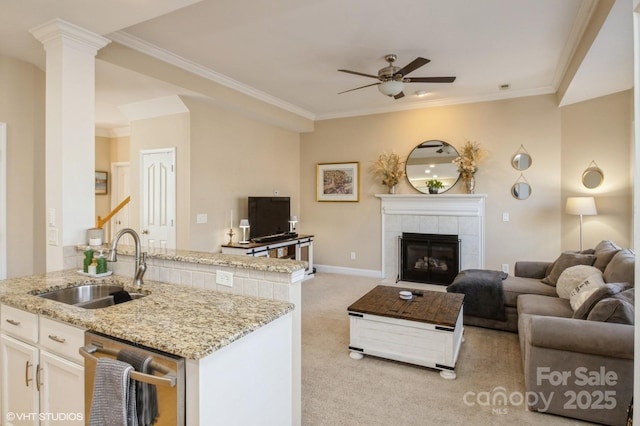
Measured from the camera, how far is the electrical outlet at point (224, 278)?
6.45 feet

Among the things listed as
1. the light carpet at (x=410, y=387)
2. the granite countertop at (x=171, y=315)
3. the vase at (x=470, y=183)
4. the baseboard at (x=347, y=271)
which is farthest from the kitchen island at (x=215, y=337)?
the baseboard at (x=347, y=271)

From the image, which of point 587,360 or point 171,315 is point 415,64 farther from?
point 171,315

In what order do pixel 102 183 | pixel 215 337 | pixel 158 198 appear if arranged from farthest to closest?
pixel 102 183 < pixel 158 198 < pixel 215 337

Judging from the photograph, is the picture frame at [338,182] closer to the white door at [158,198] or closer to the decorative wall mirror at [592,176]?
the white door at [158,198]

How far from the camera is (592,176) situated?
479cm

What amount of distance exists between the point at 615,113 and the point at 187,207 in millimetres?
5819

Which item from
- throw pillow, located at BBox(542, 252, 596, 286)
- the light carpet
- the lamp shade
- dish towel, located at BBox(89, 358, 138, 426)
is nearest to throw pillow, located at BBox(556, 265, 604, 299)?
throw pillow, located at BBox(542, 252, 596, 286)

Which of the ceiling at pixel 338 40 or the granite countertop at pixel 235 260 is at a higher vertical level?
the ceiling at pixel 338 40

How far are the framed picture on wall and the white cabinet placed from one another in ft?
18.6

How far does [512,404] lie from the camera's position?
7.99 feet

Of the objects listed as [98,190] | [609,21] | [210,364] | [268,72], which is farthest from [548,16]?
[98,190]

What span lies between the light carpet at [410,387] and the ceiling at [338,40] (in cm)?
288

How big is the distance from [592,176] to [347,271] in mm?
4096

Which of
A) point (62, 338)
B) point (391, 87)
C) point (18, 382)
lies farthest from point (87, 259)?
point (391, 87)
